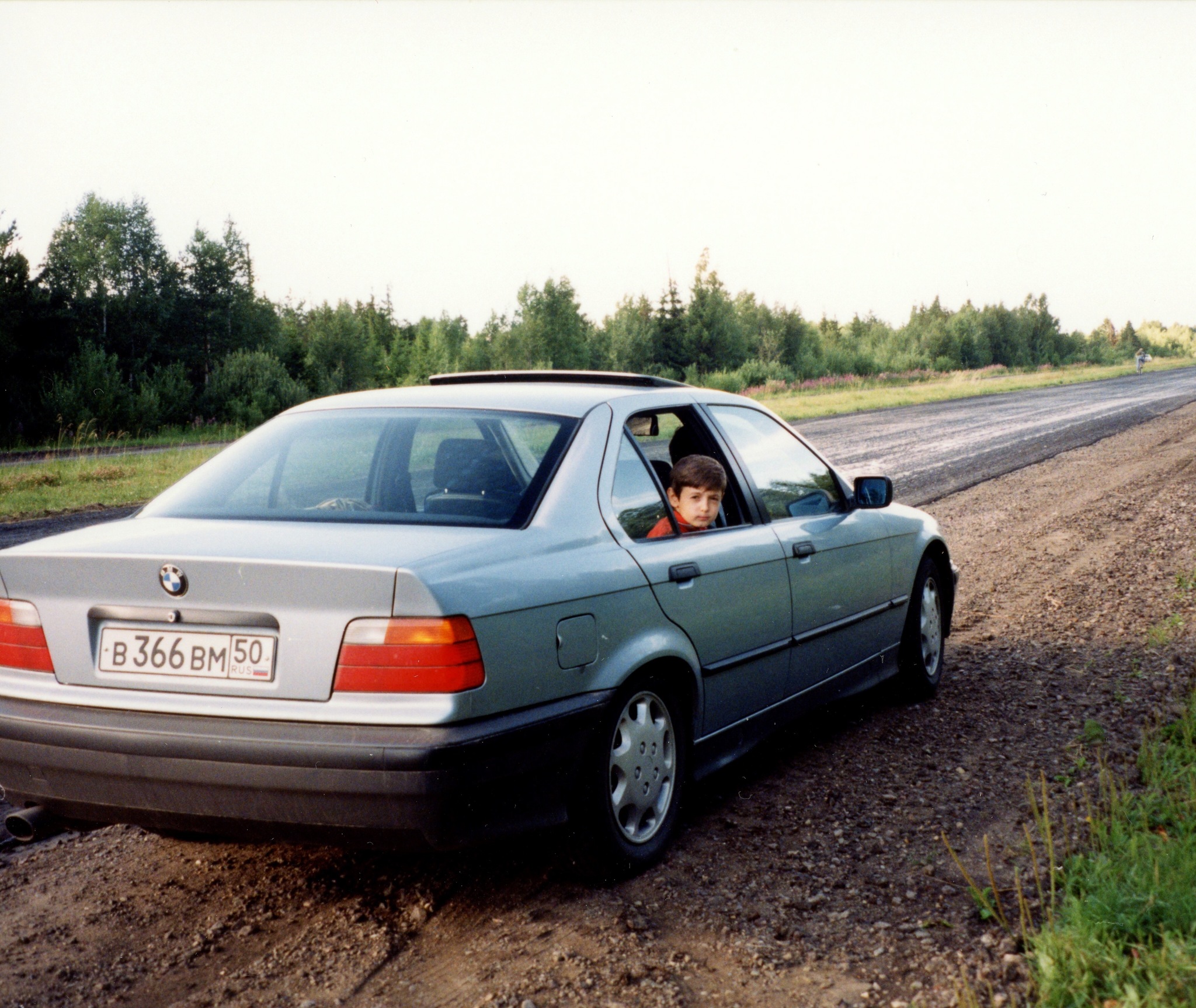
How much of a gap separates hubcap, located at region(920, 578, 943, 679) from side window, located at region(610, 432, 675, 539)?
222 centimetres

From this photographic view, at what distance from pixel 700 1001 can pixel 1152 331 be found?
195 metres

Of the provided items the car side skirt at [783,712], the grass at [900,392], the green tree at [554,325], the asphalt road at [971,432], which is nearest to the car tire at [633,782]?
the car side skirt at [783,712]

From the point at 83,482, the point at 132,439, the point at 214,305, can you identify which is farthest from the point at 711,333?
the point at 83,482

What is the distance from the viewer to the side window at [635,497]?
3651mm

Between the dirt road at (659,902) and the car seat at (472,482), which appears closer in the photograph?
the dirt road at (659,902)

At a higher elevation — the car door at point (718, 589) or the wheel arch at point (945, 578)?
the car door at point (718, 589)

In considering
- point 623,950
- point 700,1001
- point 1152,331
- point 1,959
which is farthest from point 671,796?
point 1152,331

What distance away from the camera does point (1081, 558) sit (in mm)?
9141

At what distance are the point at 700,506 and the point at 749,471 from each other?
0.43m

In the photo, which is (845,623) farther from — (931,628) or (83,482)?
(83,482)

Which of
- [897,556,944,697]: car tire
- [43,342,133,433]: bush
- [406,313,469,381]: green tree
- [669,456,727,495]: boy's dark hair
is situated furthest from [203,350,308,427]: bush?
[669,456,727,495]: boy's dark hair

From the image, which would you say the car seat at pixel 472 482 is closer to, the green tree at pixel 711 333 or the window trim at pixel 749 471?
the window trim at pixel 749 471

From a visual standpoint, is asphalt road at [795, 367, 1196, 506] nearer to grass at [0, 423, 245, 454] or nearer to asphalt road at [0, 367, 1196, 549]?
asphalt road at [0, 367, 1196, 549]

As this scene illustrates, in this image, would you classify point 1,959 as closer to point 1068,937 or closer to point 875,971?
point 875,971
